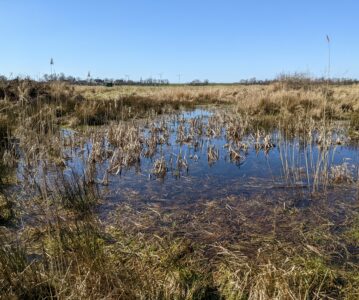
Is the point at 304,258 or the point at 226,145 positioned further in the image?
the point at 226,145

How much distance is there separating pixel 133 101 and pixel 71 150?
31.9 ft

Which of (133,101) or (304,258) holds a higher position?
(133,101)

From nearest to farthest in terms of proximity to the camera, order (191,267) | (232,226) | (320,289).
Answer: (320,289) < (191,267) < (232,226)

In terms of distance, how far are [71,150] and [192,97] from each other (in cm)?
1590

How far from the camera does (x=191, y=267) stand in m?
3.63

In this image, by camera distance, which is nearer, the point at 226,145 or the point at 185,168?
the point at 185,168

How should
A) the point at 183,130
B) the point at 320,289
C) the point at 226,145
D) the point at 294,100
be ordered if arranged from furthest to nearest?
the point at 294,100, the point at 183,130, the point at 226,145, the point at 320,289

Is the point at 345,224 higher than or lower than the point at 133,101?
lower

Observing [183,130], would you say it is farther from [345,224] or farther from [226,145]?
[345,224]

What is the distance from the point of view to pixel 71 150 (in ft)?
28.1

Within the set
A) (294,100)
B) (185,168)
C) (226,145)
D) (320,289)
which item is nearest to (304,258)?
Result: (320,289)

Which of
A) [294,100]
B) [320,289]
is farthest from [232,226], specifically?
[294,100]

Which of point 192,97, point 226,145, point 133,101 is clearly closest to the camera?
point 226,145

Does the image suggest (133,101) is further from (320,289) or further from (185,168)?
(320,289)
